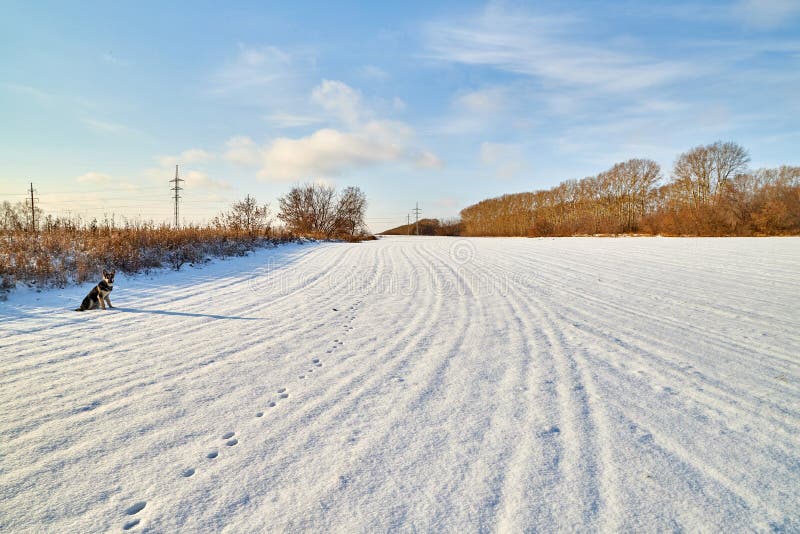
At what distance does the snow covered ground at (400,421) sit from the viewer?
1.64 meters

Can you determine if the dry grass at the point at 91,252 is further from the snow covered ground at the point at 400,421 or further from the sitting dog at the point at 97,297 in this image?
the sitting dog at the point at 97,297

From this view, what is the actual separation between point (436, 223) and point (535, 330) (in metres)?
89.4

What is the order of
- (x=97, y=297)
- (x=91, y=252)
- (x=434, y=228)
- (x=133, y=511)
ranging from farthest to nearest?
1. (x=434, y=228)
2. (x=91, y=252)
3. (x=97, y=297)
4. (x=133, y=511)

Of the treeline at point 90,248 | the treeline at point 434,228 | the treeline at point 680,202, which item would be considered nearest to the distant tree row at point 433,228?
the treeline at point 434,228

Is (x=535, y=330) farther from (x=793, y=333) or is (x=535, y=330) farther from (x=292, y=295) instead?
(x=292, y=295)

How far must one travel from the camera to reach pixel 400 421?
239 cm

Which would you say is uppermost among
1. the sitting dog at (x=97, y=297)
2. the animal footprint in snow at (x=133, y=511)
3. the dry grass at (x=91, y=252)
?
the dry grass at (x=91, y=252)

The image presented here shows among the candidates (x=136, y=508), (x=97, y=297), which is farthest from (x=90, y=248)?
(x=136, y=508)

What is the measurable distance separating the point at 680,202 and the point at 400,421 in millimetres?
44485

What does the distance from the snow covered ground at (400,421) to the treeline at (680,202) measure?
28.7 m

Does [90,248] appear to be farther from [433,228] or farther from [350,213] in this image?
[433,228]

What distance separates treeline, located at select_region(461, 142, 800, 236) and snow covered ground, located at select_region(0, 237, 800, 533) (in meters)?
28.7

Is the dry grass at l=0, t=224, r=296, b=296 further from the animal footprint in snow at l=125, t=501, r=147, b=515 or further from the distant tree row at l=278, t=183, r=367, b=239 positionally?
the distant tree row at l=278, t=183, r=367, b=239

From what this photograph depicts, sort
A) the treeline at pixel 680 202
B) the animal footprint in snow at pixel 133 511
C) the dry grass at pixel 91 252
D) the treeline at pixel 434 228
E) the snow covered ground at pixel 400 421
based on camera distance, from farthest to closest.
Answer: the treeline at pixel 434 228
the treeline at pixel 680 202
the dry grass at pixel 91 252
the snow covered ground at pixel 400 421
the animal footprint in snow at pixel 133 511
